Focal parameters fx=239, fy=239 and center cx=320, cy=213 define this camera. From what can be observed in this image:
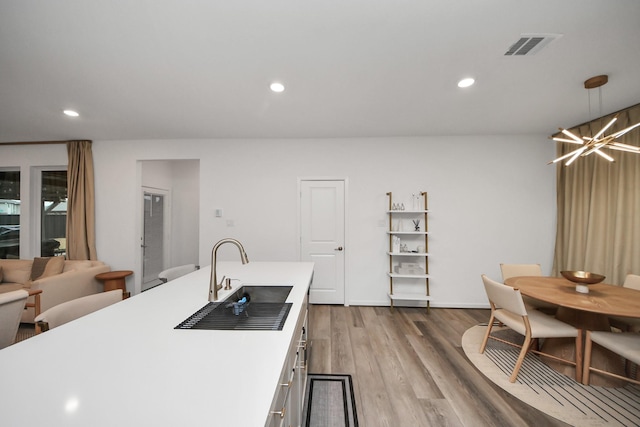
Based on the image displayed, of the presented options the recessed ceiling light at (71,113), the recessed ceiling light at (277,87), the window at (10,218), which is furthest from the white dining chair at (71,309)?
the window at (10,218)

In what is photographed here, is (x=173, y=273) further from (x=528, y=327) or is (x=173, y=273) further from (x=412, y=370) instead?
(x=528, y=327)

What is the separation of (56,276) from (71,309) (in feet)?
8.72

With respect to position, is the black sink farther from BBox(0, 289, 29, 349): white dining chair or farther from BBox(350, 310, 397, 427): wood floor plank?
BBox(0, 289, 29, 349): white dining chair

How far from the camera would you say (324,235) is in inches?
148

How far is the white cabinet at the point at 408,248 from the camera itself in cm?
353

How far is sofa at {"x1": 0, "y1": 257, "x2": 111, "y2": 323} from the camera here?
9.89 ft

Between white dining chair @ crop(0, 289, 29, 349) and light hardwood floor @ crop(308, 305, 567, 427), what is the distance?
80.7 inches

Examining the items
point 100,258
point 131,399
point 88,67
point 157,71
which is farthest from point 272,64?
point 100,258

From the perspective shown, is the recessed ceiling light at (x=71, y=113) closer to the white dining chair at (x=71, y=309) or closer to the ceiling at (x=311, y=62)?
the ceiling at (x=311, y=62)

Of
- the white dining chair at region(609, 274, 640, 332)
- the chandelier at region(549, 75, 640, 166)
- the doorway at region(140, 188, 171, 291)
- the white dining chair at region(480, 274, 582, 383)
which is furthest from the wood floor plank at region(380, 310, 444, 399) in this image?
the doorway at region(140, 188, 171, 291)

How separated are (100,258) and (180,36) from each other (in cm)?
395

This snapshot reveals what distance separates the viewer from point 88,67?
1.97 meters

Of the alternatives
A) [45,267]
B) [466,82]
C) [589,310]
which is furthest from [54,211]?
[589,310]

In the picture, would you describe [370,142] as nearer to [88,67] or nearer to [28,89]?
[88,67]
